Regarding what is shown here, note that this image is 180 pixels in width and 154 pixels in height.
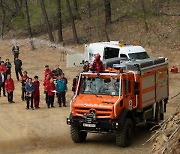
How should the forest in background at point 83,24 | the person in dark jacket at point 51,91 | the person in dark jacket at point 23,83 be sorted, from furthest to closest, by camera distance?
the forest in background at point 83,24 → the person in dark jacket at point 23,83 → the person in dark jacket at point 51,91

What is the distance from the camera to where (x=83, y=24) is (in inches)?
2004

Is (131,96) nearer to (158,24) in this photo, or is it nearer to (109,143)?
(109,143)

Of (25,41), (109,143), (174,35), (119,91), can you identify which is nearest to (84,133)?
(109,143)

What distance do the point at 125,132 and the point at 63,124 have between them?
4306 millimetres

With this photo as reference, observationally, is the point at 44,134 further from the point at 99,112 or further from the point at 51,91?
the point at 51,91

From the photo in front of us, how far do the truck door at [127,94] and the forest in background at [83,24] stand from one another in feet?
70.7

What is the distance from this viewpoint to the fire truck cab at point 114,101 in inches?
618

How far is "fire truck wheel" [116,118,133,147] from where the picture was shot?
51.9 ft

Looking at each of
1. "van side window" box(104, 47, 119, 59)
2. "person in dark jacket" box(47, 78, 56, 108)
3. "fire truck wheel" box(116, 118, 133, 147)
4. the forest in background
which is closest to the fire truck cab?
"fire truck wheel" box(116, 118, 133, 147)

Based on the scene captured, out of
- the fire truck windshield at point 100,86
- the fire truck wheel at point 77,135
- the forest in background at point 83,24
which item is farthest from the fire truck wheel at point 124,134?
the forest in background at point 83,24

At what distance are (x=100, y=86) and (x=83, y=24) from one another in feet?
115

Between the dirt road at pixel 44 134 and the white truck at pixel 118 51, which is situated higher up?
the white truck at pixel 118 51

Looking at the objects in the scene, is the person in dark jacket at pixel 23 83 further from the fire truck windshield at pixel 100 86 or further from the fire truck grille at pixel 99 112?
the fire truck grille at pixel 99 112

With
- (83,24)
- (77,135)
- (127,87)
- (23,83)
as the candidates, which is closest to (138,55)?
(23,83)
